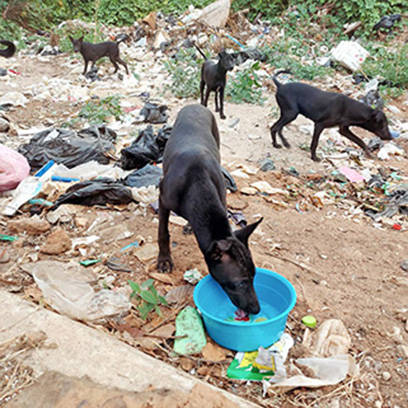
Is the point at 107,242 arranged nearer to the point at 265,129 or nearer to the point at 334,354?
the point at 334,354

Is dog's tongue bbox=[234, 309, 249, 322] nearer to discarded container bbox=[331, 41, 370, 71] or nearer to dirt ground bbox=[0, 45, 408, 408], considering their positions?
dirt ground bbox=[0, 45, 408, 408]

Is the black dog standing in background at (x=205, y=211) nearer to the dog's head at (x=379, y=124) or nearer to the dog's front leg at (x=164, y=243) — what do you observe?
the dog's front leg at (x=164, y=243)

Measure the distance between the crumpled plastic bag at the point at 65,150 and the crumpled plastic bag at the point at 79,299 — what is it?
2767 mm

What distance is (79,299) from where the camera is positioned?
3.00 metres

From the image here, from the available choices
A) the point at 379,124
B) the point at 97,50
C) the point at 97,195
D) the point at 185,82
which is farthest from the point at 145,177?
the point at 97,50

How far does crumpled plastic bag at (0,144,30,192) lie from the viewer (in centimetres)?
480

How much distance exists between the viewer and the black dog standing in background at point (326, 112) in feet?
22.0

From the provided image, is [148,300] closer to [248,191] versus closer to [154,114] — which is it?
[248,191]

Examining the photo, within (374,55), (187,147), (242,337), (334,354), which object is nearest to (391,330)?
(334,354)

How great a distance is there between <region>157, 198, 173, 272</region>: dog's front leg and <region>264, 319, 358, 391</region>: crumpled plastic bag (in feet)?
4.37

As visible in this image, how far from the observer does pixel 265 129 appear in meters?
7.70

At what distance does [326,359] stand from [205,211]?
4.20 ft

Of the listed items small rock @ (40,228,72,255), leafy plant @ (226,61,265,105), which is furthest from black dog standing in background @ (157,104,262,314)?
leafy plant @ (226,61,265,105)

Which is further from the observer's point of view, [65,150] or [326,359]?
[65,150]
